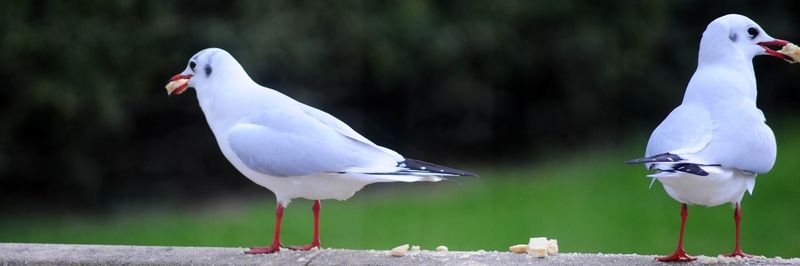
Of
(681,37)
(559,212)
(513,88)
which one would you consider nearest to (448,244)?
(559,212)

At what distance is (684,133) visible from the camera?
407cm

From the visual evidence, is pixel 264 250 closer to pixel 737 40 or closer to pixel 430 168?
pixel 430 168

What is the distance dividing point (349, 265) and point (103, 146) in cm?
693

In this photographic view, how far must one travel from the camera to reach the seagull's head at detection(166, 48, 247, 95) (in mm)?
4594

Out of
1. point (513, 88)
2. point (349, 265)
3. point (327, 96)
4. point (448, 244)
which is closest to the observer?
point (349, 265)

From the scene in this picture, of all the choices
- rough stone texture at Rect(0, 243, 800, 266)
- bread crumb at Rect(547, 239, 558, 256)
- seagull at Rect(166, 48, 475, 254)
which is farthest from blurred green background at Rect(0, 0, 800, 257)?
seagull at Rect(166, 48, 475, 254)

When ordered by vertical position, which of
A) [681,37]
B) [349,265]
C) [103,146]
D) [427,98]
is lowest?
[349,265]

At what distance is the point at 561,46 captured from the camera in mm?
12070

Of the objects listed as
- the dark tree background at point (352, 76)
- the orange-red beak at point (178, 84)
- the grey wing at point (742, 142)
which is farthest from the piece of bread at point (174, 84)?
the dark tree background at point (352, 76)

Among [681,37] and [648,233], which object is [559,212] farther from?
[681,37]

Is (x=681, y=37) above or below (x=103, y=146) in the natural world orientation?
above

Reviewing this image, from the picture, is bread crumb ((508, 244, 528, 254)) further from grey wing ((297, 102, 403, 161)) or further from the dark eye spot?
the dark eye spot

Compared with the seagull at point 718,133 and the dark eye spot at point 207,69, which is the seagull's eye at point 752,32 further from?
the dark eye spot at point 207,69

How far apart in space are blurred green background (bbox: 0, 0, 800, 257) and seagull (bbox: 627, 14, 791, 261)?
160 inches
